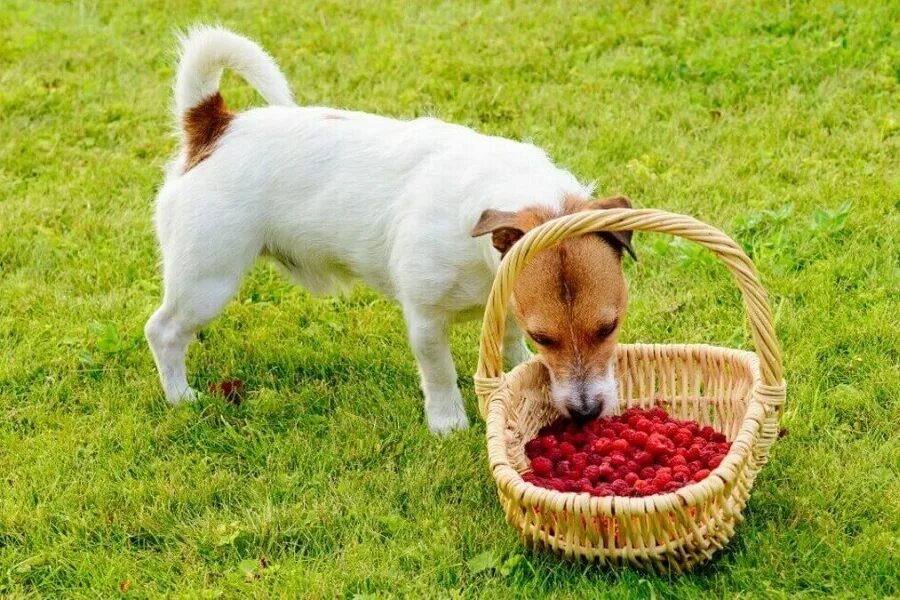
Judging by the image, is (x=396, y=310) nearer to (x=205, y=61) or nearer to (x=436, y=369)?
(x=436, y=369)

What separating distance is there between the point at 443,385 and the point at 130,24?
218 inches

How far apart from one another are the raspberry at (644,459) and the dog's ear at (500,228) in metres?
0.83

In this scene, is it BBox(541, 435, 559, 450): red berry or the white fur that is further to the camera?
BBox(541, 435, 559, 450): red berry

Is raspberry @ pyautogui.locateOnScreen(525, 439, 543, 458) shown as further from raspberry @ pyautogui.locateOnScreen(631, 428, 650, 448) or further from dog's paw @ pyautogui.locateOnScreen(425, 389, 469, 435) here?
dog's paw @ pyautogui.locateOnScreen(425, 389, 469, 435)

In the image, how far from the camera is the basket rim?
135 inches

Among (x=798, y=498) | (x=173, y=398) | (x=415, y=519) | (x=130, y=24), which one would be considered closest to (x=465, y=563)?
(x=415, y=519)

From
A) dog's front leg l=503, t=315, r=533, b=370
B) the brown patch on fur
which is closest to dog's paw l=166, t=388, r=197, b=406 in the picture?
the brown patch on fur

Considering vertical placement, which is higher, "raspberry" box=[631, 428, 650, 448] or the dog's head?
the dog's head

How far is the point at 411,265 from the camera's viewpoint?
4.46 meters

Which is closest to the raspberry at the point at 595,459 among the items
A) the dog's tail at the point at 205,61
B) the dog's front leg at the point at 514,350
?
the dog's front leg at the point at 514,350

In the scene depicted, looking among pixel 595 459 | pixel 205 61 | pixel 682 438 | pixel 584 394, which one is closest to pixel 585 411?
pixel 584 394

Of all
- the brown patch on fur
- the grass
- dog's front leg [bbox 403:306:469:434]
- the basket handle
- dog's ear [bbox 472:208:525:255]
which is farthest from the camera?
the brown patch on fur

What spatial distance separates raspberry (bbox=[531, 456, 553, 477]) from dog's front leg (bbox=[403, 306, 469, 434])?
65 cm

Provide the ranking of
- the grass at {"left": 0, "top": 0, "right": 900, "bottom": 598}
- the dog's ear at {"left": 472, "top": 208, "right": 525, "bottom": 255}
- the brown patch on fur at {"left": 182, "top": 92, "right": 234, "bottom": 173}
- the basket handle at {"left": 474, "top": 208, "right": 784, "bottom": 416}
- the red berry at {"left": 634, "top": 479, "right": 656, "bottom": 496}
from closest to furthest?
the basket handle at {"left": 474, "top": 208, "right": 784, "bottom": 416}
the red berry at {"left": 634, "top": 479, "right": 656, "bottom": 496}
the dog's ear at {"left": 472, "top": 208, "right": 525, "bottom": 255}
the grass at {"left": 0, "top": 0, "right": 900, "bottom": 598}
the brown patch on fur at {"left": 182, "top": 92, "right": 234, "bottom": 173}
